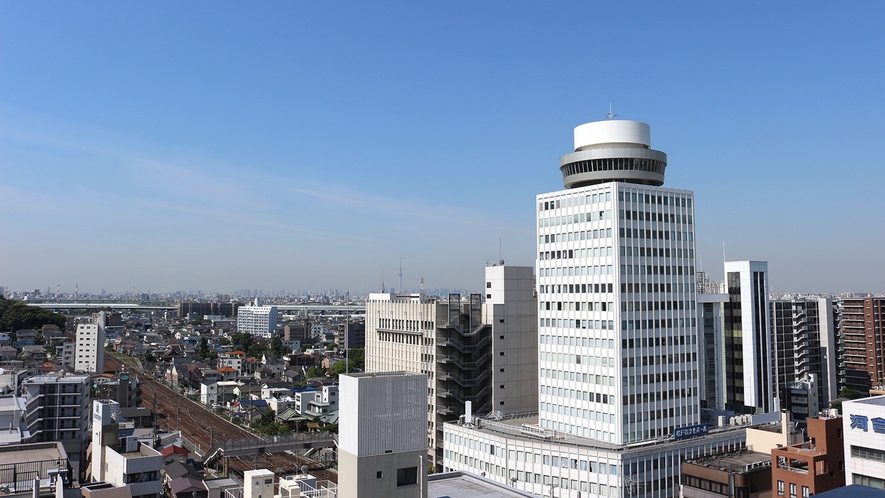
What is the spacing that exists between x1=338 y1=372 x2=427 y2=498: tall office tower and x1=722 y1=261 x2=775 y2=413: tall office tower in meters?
79.8

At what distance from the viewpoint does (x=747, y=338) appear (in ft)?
342

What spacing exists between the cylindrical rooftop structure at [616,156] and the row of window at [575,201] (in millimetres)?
4277

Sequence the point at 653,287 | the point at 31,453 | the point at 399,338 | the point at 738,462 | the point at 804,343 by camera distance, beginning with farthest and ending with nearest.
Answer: the point at 804,343, the point at 399,338, the point at 653,287, the point at 738,462, the point at 31,453

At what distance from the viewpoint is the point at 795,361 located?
144 m

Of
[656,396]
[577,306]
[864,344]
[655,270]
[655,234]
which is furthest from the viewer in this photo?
[864,344]

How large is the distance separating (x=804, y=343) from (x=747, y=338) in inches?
2025

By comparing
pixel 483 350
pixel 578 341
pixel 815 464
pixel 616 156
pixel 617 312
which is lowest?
pixel 815 464

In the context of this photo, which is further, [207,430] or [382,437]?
[207,430]

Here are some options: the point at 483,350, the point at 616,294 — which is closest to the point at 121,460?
the point at 483,350

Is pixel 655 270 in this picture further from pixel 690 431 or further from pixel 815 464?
pixel 815 464

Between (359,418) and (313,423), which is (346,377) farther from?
(313,423)

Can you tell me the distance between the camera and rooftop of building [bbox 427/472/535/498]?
170 ft

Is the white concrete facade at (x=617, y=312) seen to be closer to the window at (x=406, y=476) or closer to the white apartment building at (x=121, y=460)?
the window at (x=406, y=476)

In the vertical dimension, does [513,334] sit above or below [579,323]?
below
